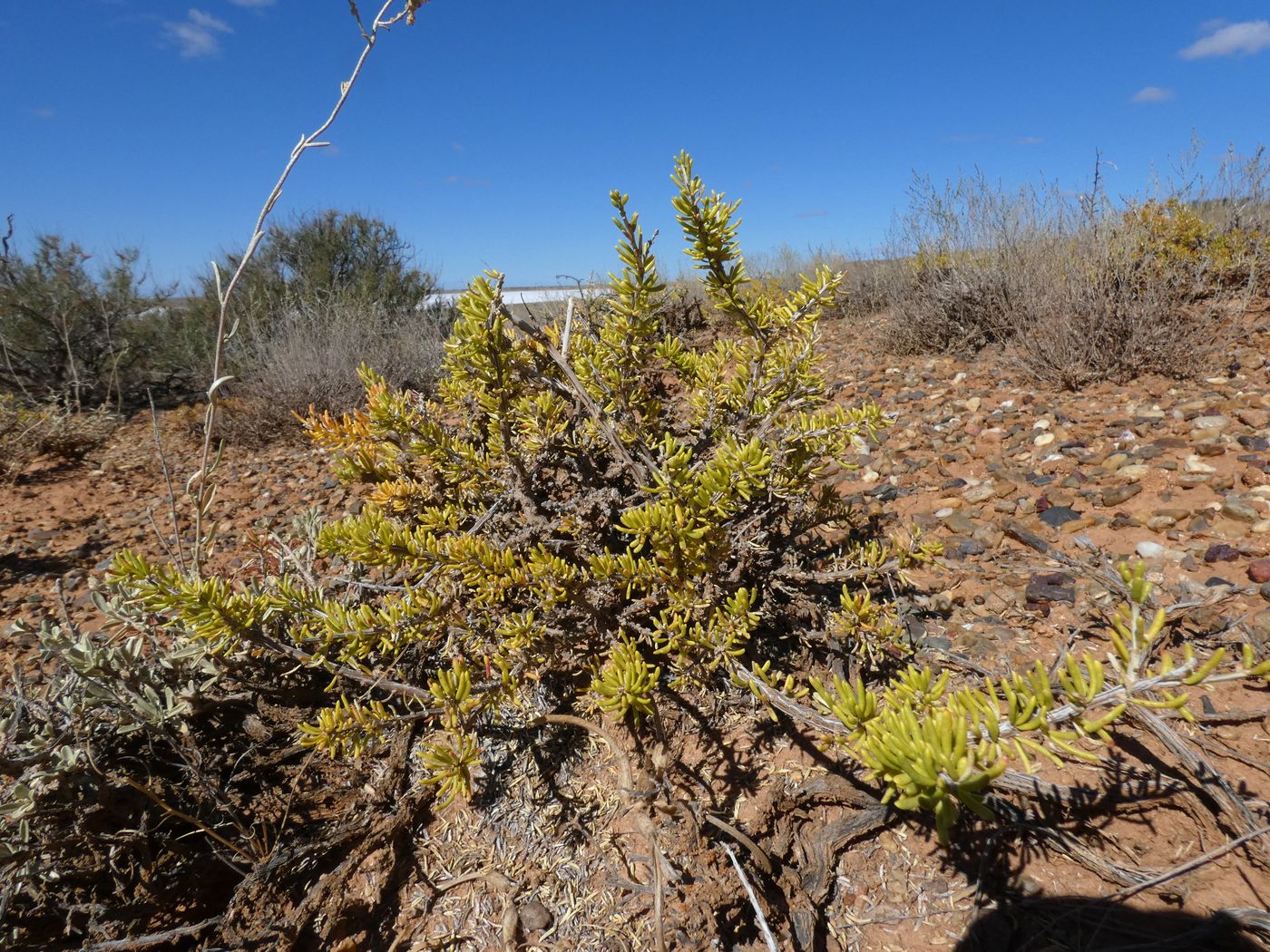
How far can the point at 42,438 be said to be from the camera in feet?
13.7

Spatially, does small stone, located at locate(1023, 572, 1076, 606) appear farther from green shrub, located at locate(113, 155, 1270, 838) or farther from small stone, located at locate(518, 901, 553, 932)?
small stone, located at locate(518, 901, 553, 932)

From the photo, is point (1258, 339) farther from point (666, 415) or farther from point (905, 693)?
point (905, 693)

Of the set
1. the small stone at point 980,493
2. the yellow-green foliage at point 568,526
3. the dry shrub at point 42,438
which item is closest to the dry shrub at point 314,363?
the dry shrub at point 42,438

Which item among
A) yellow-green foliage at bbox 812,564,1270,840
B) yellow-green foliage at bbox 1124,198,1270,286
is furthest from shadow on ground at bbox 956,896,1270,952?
yellow-green foliage at bbox 1124,198,1270,286

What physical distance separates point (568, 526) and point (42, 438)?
4.63m

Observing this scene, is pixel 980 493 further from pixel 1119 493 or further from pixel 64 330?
pixel 64 330

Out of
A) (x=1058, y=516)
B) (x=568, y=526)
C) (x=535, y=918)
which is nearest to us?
(x=535, y=918)

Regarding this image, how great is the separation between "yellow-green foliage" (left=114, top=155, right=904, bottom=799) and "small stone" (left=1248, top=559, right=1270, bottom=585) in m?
1.11

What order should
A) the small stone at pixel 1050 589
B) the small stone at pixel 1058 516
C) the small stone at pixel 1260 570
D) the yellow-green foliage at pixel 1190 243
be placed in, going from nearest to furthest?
the small stone at pixel 1260 570 → the small stone at pixel 1050 589 → the small stone at pixel 1058 516 → the yellow-green foliage at pixel 1190 243

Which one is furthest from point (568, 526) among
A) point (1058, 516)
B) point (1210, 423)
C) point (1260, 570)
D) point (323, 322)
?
point (323, 322)

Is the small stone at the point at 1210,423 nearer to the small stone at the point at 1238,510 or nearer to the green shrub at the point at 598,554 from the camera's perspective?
the small stone at the point at 1238,510

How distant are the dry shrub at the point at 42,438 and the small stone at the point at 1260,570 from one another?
5.89 metres

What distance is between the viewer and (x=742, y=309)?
140 cm

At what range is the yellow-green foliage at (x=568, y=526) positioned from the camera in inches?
46.2
